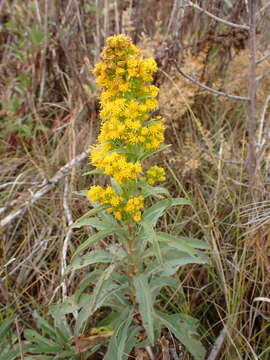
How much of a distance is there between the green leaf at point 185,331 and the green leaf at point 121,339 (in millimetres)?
154

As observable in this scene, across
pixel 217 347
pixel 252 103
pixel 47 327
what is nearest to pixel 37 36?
pixel 252 103

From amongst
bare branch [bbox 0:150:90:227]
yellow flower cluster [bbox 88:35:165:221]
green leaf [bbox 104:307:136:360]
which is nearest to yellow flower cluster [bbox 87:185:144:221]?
yellow flower cluster [bbox 88:35:165:221]

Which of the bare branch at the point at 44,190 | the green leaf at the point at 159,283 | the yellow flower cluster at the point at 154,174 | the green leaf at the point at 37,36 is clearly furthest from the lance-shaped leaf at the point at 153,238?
the green leaf at the point at 37,36

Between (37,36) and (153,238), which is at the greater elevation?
(37,36)

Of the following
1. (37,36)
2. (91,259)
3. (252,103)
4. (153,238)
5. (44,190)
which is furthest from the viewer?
(37,36)

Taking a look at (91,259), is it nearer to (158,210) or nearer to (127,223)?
(127,223)

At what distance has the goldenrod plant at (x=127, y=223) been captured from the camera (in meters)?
1.61

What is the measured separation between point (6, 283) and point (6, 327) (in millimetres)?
275

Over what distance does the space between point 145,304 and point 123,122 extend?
0.77 metres

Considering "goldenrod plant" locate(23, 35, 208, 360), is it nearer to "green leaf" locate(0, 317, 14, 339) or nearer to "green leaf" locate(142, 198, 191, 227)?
"green leaf" locate(142, 198, 191, 227)

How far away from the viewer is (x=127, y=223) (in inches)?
68.7

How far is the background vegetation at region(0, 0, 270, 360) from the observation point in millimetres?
2109

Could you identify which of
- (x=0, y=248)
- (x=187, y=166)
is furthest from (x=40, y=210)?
(x=187, y=166)

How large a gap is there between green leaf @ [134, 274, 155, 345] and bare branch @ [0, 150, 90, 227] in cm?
111
